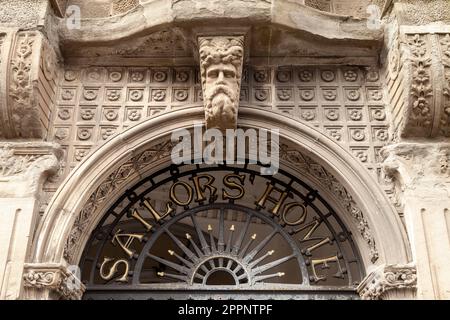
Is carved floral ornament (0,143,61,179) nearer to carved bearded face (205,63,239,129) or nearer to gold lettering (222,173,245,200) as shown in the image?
carved bearded face (205,63,239,129)

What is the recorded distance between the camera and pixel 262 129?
475 cm

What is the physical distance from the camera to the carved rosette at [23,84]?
4414 millimetres

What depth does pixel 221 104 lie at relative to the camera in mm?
4496

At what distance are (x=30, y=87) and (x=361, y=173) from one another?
2564 mm

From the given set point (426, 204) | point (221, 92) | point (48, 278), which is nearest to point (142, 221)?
point (48, 278)

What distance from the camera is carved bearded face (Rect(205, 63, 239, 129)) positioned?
4.50 m

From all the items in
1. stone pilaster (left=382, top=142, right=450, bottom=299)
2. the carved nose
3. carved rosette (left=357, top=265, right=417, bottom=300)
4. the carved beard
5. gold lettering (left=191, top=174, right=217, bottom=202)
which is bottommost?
carved rosette (left=357, top=265, right=417, bottom=300)

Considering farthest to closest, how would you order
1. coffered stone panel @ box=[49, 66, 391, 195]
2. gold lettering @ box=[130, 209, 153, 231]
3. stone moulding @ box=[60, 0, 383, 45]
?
1. gold lettering @ box=[130, 209, 153, 231]
2. coffered stone panel @ box=[49, 66, 391, 195]
3. stone moulding @ box=[60, 0, 383, 45]

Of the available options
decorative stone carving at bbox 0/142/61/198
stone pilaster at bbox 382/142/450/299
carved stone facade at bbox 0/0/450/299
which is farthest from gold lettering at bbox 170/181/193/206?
stone pilaster at bbox 382/142/450/299

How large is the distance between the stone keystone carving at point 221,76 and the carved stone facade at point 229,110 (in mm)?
11

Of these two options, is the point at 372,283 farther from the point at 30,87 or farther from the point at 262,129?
the point at 30,87

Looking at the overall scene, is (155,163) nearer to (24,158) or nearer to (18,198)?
(24,158)

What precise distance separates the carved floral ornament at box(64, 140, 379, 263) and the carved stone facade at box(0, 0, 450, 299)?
0.04 feet

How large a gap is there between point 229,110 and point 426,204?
159 centimetres
